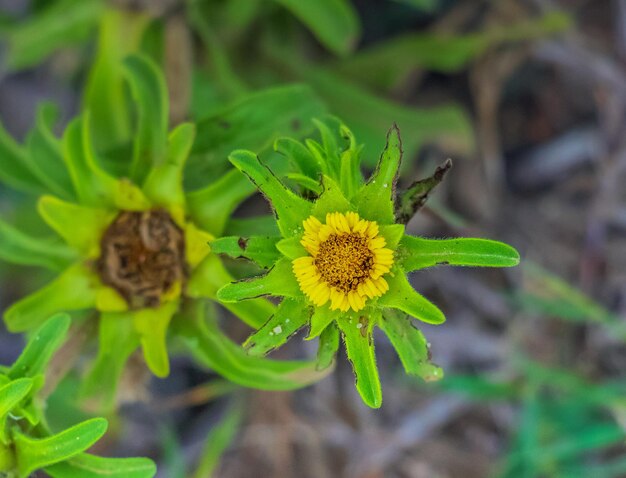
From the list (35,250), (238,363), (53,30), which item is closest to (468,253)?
(238,363)

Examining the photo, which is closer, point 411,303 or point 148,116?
point 411,303

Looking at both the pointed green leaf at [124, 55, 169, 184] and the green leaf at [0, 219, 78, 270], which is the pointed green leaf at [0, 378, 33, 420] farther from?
the pointed green leaf at [124, 55, 169, 184]

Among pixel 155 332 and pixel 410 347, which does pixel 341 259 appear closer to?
pixel 410 347

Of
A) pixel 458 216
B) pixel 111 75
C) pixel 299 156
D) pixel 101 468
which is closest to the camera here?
pixel 299 156

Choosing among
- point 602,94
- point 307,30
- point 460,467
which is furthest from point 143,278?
point 602,94

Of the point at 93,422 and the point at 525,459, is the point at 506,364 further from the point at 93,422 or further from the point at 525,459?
the point at 93,422

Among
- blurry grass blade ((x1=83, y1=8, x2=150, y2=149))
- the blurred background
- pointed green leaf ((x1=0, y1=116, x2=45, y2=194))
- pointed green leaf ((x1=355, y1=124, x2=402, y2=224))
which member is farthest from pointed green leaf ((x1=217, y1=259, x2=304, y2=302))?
the blurred background
